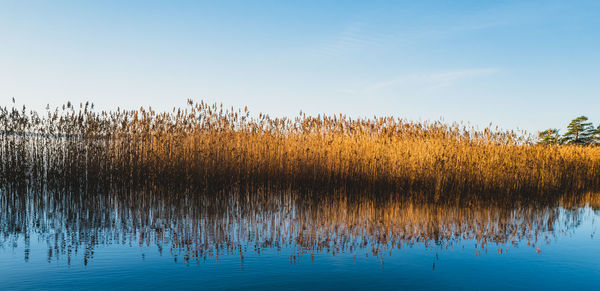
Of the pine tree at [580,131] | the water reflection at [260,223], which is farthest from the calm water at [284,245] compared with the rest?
the pine tree at [580,131]

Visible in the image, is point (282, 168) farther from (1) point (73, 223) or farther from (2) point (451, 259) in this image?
(2) point (451, 259)

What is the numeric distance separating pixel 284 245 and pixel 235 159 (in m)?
4.44

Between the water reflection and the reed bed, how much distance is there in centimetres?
75

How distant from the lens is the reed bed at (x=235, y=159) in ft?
25.9

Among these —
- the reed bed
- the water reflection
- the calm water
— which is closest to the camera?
the calm water

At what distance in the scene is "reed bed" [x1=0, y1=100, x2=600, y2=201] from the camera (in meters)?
7.91

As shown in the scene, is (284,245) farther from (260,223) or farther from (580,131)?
(580,131)

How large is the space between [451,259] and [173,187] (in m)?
5.38

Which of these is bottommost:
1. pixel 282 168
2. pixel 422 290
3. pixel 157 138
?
pixel 422 290

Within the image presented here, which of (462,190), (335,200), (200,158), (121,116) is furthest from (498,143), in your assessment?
(121,116)

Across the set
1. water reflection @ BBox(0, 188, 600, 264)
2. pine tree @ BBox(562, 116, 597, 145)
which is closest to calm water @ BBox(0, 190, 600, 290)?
water reflection @ BBox(0, 188, 600, 264)

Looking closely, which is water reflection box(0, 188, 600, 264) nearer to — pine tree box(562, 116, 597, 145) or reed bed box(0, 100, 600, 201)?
reed bed box(0, 100, 600, 201)

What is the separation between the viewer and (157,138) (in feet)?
27.8

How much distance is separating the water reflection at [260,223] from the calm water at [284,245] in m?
0.02
